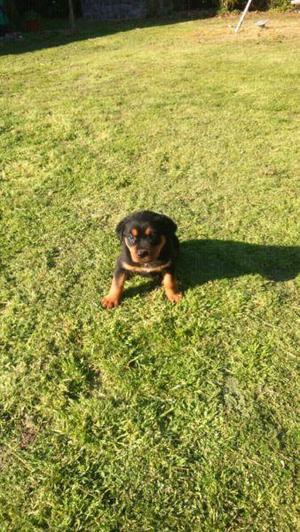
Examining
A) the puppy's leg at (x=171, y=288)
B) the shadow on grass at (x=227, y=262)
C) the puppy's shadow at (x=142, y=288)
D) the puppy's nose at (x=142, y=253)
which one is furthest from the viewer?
the shadow on grass at (x=227, y=262)

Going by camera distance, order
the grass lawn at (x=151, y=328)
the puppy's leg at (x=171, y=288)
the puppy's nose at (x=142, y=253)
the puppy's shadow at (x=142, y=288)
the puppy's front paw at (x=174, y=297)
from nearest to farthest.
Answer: the grass lawn at (x=151, y=328) → the puppy's nose at (x=142, y=253) → the puppy's leg at (x=171, y=288) → the puppy's front paw at (x=174, y=297) → the puppy's shadow at (x=142, y=288)

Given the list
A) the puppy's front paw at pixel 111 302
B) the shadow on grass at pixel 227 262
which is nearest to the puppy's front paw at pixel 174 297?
the shadow on grass at pixel 227 262

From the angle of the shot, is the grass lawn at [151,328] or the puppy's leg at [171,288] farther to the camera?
the puppy's leg at [171,288]

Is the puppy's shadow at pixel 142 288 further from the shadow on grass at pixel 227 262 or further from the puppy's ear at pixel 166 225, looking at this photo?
the puppy's ear at pixel 166 225

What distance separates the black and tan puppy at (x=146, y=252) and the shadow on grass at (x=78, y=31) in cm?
1099

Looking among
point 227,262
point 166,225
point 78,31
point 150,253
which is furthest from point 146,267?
point 78,31

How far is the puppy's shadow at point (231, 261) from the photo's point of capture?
3.69 m

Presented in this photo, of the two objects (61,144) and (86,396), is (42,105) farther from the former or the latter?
(86,396)

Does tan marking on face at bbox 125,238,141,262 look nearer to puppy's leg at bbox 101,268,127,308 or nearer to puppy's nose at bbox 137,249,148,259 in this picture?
puppy's nose at bbox 137,249,148,259

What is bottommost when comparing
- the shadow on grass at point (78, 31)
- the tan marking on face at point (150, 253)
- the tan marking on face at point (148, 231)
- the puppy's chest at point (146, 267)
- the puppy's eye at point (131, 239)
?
the puppy's chest at point (146, 267)

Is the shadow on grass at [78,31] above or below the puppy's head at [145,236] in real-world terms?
above

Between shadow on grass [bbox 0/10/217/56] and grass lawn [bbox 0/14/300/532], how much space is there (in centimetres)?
718

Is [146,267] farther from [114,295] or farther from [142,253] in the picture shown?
[114,295]

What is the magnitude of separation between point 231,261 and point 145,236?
1.15 metres
